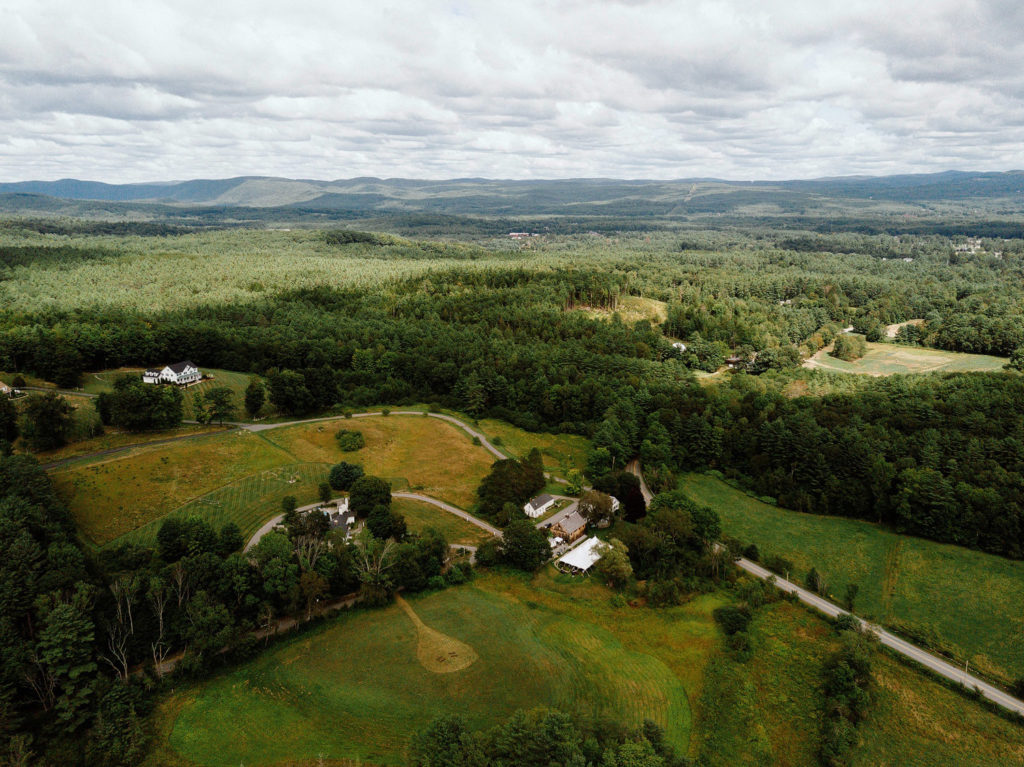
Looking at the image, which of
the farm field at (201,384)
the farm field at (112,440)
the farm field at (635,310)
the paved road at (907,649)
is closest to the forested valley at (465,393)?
the farm field at (635,310)

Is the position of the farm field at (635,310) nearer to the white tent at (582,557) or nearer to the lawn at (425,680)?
the white tent at (582,557)

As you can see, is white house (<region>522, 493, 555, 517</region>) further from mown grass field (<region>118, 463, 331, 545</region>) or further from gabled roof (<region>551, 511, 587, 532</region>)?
mown grass field (<region>118, 463, 331, 545</region>)

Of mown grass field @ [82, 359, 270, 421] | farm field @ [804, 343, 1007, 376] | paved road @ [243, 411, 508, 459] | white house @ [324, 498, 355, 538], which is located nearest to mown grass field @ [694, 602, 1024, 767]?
white house @ [324, 498, 355, 538]

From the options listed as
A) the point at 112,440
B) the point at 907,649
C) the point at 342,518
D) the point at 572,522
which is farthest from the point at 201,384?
the point at 907,649

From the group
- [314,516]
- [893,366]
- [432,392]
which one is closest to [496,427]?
[432,392]

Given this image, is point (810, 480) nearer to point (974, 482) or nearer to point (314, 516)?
point (974, 482)

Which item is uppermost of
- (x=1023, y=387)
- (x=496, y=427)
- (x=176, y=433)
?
(x=1023, y=387)
